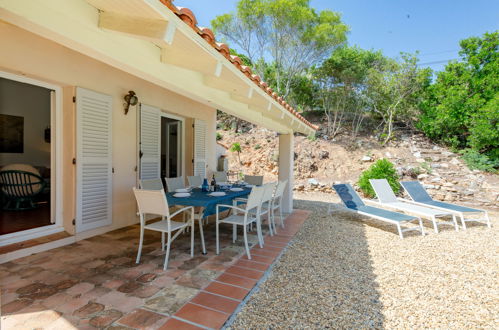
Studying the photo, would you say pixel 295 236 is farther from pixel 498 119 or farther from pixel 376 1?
pixel 498 119

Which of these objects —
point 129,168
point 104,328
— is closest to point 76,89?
point 129,168

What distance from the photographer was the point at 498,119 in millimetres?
11000

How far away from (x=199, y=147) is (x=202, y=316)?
5379mm

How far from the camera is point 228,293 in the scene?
2506 mm

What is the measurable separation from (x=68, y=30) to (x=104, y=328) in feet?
7.41

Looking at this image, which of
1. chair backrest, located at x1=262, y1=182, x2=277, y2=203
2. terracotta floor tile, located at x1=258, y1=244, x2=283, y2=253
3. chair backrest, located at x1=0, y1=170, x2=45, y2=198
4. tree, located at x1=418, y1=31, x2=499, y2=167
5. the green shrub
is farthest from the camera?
tree, located at x1=418, y1=31, x2=499, y2=167

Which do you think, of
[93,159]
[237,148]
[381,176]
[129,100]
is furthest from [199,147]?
[237,148]

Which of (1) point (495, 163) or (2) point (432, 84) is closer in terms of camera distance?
(1) point (495, 163)

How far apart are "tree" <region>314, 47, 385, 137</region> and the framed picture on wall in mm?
13855

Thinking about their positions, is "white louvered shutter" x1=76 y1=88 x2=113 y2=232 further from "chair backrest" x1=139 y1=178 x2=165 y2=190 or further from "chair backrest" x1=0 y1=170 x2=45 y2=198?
"chair backrest" x1=0 y1=170 x2=45 y2=198

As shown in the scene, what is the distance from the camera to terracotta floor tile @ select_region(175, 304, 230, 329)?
204 cm

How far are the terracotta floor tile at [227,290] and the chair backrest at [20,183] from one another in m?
4.73

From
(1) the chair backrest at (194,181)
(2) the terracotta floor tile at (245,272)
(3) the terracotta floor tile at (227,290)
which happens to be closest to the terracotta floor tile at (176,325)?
(3) the terracotta floor tile at (227,290)

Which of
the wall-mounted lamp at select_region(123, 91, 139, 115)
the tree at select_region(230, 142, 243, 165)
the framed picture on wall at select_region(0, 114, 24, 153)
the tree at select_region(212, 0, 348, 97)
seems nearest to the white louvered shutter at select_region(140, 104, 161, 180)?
the wall-mounted lamp at select_region(123, 91, 139, 115)
